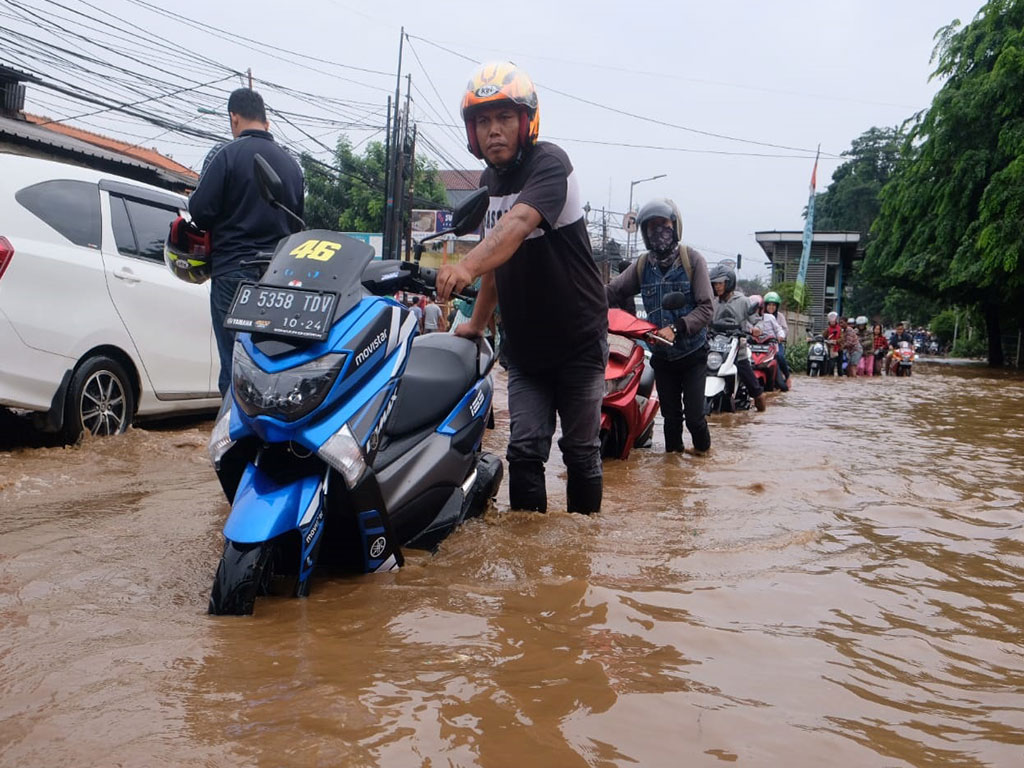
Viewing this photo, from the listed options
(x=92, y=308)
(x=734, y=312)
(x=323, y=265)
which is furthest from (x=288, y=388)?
(x=734, y=312)

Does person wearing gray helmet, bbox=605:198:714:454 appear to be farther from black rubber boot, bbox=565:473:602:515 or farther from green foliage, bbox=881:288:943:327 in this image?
green foliage, bbox=881:288:943:327

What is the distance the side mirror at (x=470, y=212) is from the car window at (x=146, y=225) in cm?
341

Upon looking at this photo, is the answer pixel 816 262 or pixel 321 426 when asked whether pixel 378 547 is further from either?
pixel 816 262

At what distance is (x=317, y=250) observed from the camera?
269cm

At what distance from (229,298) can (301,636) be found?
2188 mm

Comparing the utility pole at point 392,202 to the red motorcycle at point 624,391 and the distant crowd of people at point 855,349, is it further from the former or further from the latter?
the red motorcycle at point 624,391

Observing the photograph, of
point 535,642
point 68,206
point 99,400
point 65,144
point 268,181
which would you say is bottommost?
point 535,642

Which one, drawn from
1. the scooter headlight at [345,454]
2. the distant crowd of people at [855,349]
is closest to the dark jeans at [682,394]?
the scooter headlight at [345,454]

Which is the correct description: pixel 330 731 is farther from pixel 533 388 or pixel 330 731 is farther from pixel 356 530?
pixel 533 388

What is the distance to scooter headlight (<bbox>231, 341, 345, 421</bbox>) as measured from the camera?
237 cm

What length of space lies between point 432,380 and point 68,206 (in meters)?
3.14

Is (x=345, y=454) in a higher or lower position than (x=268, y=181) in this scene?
lower

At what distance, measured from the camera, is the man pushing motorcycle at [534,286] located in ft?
10.2

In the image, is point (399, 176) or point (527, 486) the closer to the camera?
point (527, 486)
